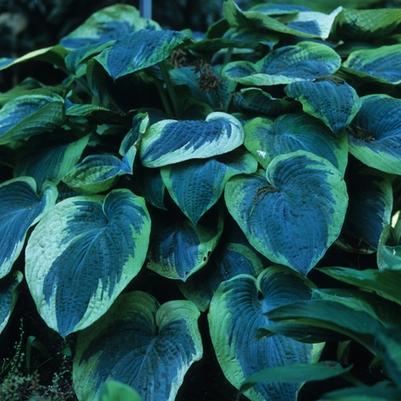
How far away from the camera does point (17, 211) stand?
6.70ft

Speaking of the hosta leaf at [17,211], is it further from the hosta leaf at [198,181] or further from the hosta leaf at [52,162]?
the hosta leaf at [198,181]

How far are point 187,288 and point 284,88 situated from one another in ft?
2.33

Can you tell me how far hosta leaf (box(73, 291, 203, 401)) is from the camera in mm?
1674

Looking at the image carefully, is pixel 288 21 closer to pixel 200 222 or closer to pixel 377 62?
pixel 377 62

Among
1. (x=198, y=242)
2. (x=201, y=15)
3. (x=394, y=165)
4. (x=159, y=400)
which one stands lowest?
(x=201, y=15)

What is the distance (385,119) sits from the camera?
2.10 meters

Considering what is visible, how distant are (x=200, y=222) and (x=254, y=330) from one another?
0.37m

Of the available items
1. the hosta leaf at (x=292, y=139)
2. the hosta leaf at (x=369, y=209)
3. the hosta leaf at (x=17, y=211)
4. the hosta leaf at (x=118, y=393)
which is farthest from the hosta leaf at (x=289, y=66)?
the hosta leaf at (x=118, y=393)

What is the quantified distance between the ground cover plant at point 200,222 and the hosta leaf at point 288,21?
0.4 inches

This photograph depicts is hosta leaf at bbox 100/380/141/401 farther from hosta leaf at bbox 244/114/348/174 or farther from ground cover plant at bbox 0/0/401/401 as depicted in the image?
hosta leaf at bbox 244/114/348/174

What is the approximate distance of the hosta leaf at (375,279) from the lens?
1.40 metres

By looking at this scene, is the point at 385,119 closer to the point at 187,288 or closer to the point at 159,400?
the point at 187,288

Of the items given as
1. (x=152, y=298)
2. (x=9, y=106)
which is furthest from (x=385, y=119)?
(x=9, y=106)

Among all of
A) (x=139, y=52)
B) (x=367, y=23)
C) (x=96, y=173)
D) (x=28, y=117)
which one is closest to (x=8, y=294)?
(x=96, y=173)
